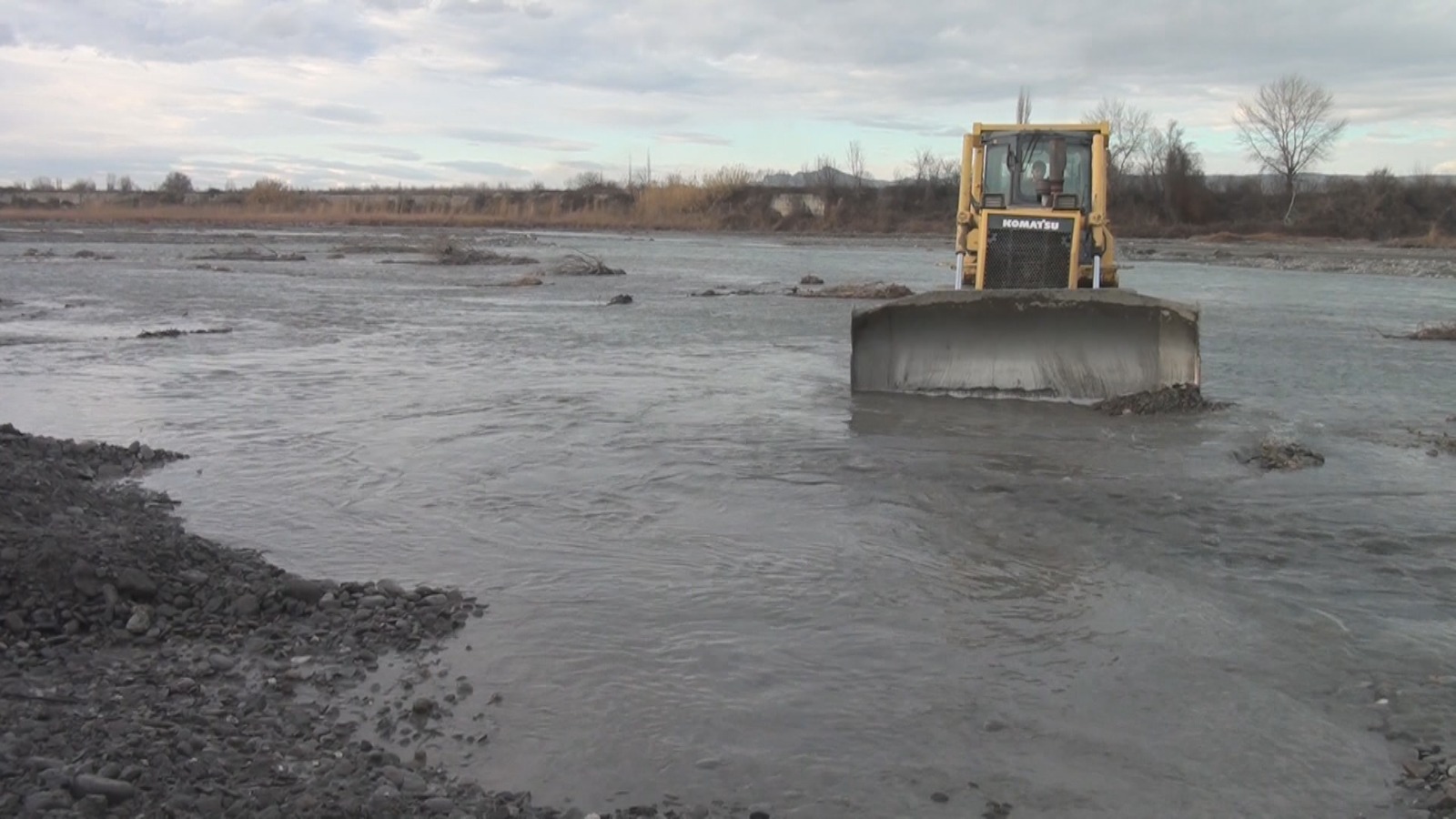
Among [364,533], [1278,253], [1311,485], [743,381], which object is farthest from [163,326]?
[1278,253]

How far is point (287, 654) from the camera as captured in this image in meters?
5.33

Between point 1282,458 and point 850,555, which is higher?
point 1282,458

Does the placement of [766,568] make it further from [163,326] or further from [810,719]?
[163,326]

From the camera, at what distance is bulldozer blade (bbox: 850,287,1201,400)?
11227mm

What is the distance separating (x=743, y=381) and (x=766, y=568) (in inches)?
275

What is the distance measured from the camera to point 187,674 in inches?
197

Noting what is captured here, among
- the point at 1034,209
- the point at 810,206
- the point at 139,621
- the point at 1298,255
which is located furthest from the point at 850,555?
the point at 810,206

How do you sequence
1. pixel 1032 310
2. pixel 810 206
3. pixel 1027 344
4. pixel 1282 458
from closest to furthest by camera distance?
pixel 1282 458 < pixel 1032 310 < pixel 1027 344 < pixel 810 206

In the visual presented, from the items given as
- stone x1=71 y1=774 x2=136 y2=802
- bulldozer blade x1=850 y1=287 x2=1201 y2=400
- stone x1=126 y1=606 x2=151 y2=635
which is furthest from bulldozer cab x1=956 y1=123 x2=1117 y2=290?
stone x1=71 y1=774 x2=136 y2=802

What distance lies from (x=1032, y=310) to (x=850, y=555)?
5198 millimetres

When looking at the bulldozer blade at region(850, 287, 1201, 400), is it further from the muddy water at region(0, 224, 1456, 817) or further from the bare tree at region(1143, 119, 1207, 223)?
the bare tree at region(1143, 119, 1207, 223)

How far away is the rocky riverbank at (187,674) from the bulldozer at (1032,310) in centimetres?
671

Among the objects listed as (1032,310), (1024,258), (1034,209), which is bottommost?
(1032,310)

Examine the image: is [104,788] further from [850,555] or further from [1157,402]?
[1157,402]
